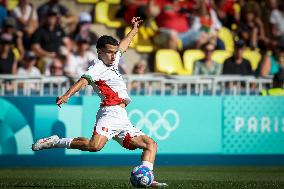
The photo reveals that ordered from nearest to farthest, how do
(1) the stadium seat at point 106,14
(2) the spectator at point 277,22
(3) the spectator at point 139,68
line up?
(3) the spectator at point 139,68, (1) the stadium seat at point 106,14, (2) the spectator at point 277,22

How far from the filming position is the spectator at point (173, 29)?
866 inches

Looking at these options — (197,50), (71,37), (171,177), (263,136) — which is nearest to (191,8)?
(197,50)

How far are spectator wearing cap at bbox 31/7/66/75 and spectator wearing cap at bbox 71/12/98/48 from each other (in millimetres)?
406

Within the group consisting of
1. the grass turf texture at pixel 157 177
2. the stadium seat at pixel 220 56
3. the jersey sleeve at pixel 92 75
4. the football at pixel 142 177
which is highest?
the stadium seat at pixel 220 56

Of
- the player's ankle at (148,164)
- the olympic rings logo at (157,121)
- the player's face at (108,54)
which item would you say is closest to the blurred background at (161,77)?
the olympic rings logo at (157,121)

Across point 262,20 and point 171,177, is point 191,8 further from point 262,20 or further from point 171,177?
point 171,177

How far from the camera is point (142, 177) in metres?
12.1

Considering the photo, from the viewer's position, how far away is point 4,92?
18219mm

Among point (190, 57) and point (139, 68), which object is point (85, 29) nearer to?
point (139, 68)

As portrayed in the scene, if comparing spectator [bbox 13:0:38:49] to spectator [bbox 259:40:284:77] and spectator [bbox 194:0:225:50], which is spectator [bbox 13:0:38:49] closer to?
spectator [bbox 194:0:225:50]

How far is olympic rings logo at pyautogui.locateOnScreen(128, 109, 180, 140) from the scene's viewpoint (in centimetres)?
1841

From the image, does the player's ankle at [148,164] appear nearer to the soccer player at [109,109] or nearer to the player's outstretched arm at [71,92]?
the soccer player at [109,109]

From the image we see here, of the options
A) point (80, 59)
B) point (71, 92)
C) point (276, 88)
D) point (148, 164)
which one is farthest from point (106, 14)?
point (71, 92)

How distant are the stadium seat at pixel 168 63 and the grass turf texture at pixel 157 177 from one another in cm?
433
